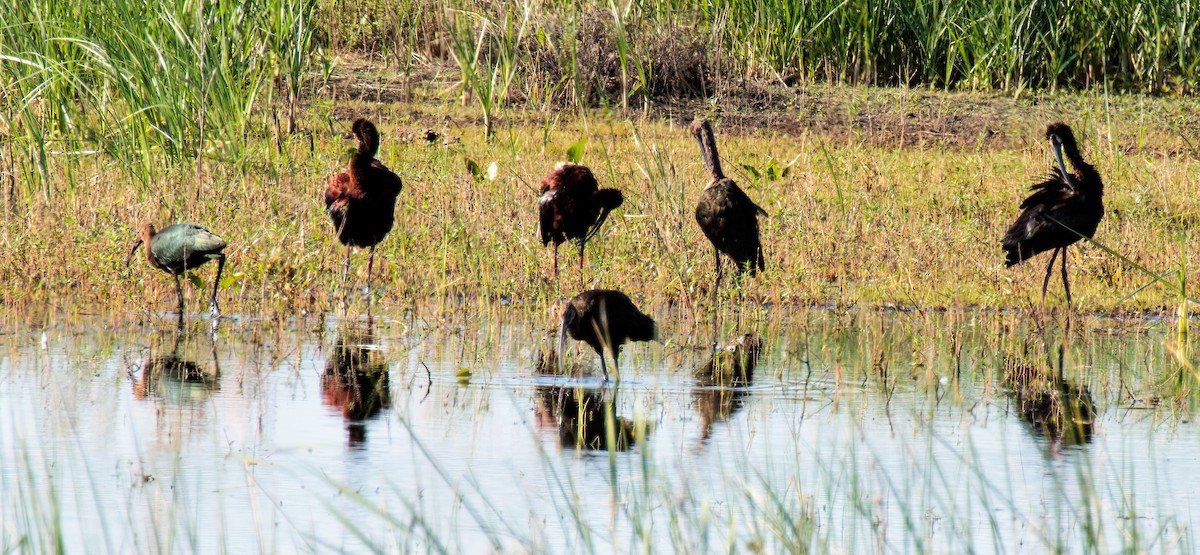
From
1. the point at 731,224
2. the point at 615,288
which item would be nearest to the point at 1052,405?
the point at 731,224

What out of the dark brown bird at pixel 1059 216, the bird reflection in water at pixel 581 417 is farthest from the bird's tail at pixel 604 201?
the bird reflection in water at pixel 581 417

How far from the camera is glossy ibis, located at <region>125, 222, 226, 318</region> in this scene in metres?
8.60

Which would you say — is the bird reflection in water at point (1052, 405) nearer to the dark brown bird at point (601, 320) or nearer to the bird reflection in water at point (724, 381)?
the bird reflection in water at point (724, 381)

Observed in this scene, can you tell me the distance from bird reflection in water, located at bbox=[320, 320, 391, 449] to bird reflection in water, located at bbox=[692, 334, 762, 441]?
4.45 ft

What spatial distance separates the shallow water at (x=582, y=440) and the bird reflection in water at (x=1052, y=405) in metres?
0.02

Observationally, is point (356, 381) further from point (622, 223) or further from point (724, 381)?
point (622, 223)

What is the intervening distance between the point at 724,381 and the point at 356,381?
169 cm

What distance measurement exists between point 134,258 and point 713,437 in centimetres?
490

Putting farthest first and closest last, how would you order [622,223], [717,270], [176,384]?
[622,223] < [717,270] < [176,384]

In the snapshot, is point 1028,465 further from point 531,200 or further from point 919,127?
point 919,127

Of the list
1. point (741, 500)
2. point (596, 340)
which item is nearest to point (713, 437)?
point (741, 500)

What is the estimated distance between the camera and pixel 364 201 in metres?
9.89

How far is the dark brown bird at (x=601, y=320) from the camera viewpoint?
7.43m

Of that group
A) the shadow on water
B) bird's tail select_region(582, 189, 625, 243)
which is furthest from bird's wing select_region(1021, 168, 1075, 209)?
the shadow on water
